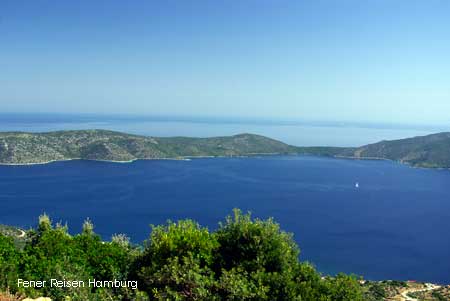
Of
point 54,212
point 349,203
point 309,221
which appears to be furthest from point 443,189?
point 54,212

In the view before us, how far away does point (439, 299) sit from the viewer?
1436 inches

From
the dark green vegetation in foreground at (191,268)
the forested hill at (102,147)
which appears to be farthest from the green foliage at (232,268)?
the forested hill at (102,147)

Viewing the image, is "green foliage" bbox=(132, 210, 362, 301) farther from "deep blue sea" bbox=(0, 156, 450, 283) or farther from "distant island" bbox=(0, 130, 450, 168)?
"distant island" bbox=(0, 130, 450, 168)

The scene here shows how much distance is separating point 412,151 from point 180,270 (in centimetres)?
18246

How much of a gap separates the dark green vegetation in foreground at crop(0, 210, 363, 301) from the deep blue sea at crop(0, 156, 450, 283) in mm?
46268

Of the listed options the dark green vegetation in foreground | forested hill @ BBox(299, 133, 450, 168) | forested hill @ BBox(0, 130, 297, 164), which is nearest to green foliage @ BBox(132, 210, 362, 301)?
the dark green vegetation in foreground

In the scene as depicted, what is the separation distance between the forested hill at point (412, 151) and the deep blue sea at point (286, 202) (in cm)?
1141

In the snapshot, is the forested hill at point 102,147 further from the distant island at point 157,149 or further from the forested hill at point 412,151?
the forested hill at point 412,151

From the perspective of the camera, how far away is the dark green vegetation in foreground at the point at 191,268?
36.4 ft

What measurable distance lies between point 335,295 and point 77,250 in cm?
1045

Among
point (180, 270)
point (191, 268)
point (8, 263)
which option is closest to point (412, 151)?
point (191, 268)

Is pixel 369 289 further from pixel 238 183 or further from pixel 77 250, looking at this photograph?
pixel 238 183

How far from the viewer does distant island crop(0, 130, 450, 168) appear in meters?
142

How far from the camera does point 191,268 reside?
11.9 m
